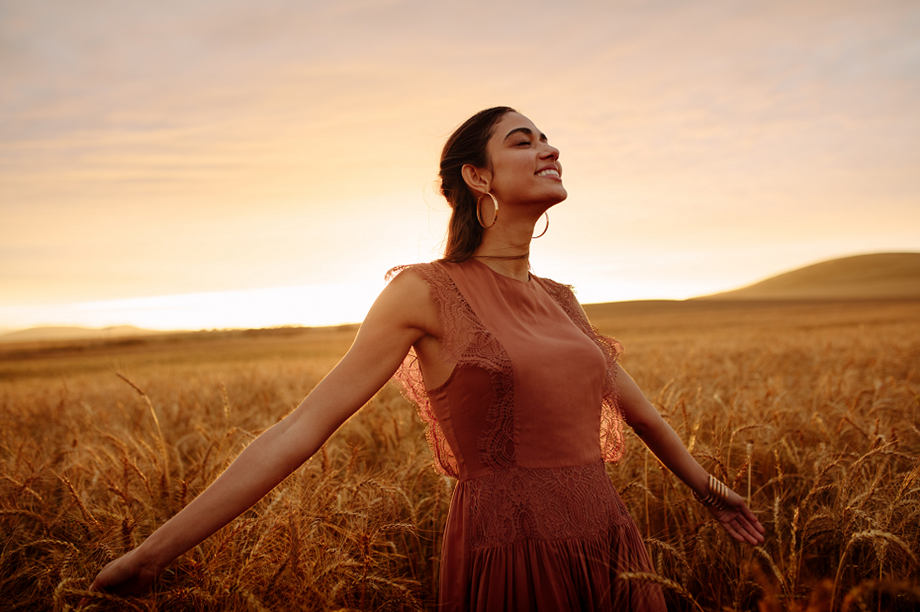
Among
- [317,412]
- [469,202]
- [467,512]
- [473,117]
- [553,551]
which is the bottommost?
[553,551]

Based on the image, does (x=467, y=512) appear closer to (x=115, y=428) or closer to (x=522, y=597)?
(x=522, y=597)

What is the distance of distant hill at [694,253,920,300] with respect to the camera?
61219 millimetres

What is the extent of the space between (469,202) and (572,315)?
0.59 meters

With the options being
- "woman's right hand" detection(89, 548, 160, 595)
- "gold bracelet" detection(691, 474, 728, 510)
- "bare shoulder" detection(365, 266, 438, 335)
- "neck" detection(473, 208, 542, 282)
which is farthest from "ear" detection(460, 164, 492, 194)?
"woman's right hand" detection(89, 548, 160, 595)

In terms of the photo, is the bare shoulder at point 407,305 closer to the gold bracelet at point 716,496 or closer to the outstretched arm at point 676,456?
the outstretched arm at point 676,456

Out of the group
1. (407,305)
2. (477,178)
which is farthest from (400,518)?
(477,178)

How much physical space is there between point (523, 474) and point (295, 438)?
2.18 feet

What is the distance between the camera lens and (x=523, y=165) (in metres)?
1.73

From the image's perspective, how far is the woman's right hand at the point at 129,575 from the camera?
1.27 m

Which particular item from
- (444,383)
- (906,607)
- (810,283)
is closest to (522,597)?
(444,383)

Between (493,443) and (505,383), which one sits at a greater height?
(505,383)

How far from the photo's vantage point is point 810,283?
253 feet

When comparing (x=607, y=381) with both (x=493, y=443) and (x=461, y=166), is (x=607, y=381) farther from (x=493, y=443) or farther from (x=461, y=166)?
(x=461, y=166)

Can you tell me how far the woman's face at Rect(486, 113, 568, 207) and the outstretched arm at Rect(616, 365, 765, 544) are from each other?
714 mm
